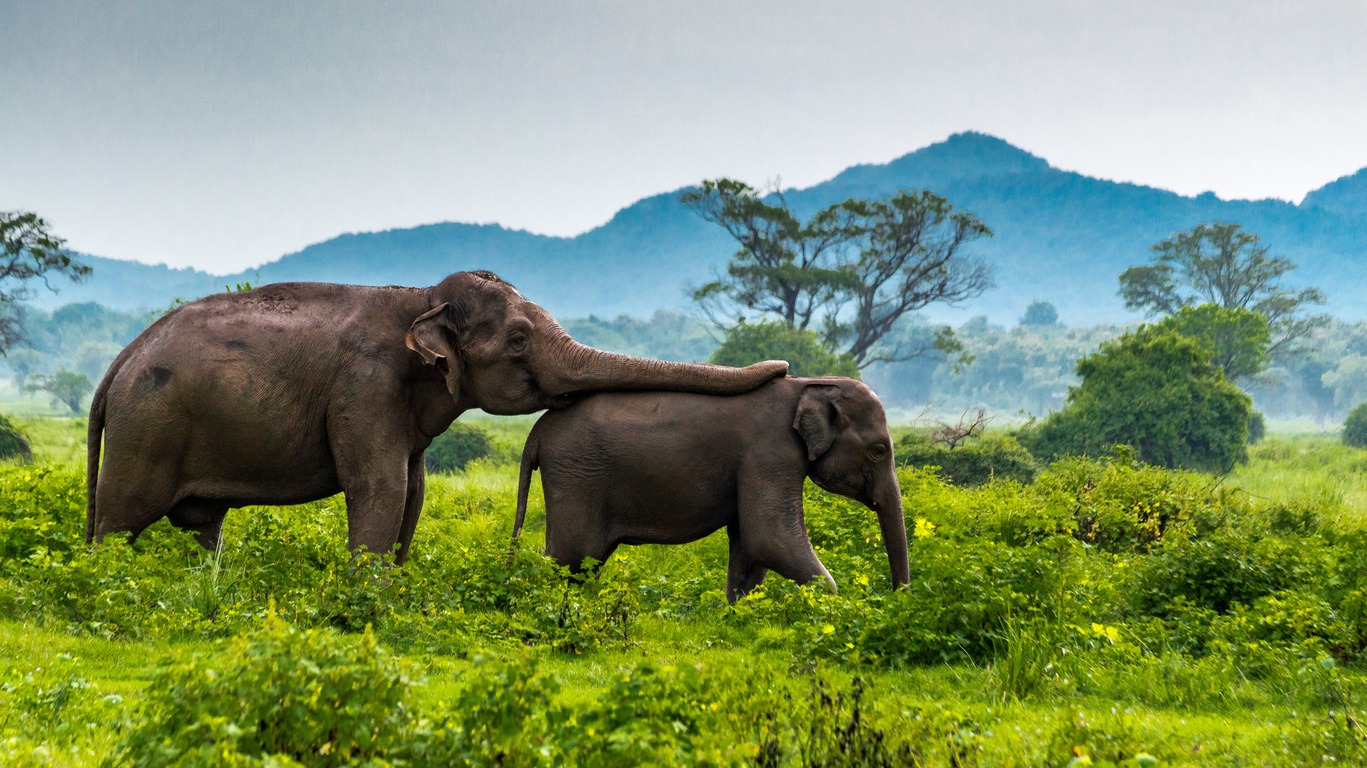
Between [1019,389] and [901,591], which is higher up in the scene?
[901,591]

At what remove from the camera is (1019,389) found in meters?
124

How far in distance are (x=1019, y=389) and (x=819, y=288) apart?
77316 millimetres

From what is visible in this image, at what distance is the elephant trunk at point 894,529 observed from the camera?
9.43 m

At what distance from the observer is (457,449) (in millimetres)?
33969

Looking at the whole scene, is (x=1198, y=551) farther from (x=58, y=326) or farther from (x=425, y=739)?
(x=58, y=326)

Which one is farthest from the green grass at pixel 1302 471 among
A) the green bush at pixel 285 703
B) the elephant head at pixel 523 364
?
the green bush at pixel 285 703

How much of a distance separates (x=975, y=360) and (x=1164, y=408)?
7174 cm

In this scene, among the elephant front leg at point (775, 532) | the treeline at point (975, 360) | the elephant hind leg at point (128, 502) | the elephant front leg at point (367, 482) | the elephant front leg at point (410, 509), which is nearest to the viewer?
the elephant hind leg at point (128, 502)

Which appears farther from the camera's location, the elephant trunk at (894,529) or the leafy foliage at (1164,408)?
the leafy foliage at (1164,408)

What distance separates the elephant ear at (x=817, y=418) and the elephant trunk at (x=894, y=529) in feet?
2.22

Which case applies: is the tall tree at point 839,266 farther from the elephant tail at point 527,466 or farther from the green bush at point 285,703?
the green bush at point 285,703

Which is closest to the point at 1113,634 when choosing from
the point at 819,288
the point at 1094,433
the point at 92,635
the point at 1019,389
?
the point at 92,635

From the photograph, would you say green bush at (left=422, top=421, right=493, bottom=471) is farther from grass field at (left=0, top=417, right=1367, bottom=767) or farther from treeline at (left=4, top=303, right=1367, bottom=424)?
treeline at (left=4, top=303, right=1367, bottom=424)

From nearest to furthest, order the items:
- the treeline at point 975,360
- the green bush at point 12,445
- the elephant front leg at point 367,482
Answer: the elephant front leg at point 367,482 < the green bush at point 12,445 < the treeline at point 975,360
